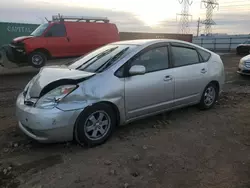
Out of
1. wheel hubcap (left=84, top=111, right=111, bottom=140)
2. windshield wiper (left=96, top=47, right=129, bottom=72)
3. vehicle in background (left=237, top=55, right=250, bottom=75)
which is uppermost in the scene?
windshield wiper (left=96, top=47, right=129, bottom=72)

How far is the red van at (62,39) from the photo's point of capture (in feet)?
38.3

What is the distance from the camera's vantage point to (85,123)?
3893mm

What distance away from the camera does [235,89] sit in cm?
827

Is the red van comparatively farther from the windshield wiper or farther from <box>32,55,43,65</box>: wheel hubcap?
the windshield wiper

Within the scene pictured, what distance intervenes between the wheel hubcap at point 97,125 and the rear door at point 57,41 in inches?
351

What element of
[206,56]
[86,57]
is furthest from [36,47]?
[206,56]

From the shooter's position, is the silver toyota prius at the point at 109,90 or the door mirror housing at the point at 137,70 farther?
the door mirror housing at the point at 137,70

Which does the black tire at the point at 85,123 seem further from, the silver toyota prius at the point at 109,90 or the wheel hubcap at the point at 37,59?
the wheel hubcap at the point at 37,59

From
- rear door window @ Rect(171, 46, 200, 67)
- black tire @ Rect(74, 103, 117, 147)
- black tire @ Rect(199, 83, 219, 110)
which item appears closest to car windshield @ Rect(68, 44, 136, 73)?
black tire @ Rect(74, 103, 117, 147)

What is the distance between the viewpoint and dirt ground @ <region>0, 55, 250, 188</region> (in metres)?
3.19

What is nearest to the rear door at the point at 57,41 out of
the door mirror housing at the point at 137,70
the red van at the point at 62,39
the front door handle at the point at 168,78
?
the red van at the point at 62,39

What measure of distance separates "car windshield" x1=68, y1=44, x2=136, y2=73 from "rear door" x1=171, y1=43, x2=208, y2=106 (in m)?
0.96

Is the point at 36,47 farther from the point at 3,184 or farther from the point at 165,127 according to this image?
the point at 3,184

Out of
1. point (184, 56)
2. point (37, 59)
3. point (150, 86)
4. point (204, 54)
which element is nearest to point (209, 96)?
point (204, 54)
